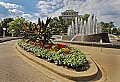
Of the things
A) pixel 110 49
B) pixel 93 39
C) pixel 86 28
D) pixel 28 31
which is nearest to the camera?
pixel 110 49

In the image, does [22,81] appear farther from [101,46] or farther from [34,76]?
[101,46]

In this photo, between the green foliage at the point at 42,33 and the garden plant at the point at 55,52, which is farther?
the green foliage at the point at 42,33

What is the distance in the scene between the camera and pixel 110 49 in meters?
11.2

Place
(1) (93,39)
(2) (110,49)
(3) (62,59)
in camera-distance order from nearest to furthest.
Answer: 1. (3) (62,59)
2. (2) (110,49)
3. (1) (93,39)

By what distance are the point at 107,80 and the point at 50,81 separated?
1783mm

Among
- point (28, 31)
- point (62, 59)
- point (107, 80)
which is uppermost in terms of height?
point (28, 31)

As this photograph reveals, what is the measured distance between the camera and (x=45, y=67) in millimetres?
6531

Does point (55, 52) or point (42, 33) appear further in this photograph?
point (42, 33)

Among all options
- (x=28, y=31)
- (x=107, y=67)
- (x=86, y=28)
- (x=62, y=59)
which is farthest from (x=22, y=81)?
(x=86, y=28)

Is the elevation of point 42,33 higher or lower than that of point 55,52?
higher

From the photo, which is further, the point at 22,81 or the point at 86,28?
the point at 86,28

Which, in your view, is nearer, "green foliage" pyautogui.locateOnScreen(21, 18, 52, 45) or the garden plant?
the garden plant

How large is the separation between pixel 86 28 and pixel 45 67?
21371 mm

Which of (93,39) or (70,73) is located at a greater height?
(93,39)
